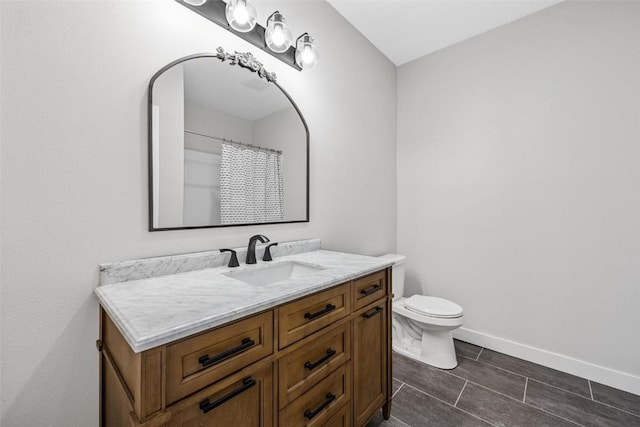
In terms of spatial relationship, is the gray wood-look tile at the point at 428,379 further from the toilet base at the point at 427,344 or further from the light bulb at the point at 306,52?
the light bulb at the point at 306,52

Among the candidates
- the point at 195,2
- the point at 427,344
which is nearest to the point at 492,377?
the point at 427,344

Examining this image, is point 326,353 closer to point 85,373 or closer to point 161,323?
point 161,323

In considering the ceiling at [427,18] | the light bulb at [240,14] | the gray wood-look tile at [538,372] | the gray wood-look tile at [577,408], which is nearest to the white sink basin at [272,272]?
the light bulb at [240,14]

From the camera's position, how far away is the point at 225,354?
757 mm

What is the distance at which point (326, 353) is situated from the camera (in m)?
1.10

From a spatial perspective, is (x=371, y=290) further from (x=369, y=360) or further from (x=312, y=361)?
(x=312, y=361)

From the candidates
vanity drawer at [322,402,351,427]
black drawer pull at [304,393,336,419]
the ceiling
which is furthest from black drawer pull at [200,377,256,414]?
the ceiling

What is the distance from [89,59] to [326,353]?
1459 mm

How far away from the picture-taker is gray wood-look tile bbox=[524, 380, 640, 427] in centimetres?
151

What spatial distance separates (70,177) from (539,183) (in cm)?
286

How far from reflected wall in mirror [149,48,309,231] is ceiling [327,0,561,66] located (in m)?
1.10

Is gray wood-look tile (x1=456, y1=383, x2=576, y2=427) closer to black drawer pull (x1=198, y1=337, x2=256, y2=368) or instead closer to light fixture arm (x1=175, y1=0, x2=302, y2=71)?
black drawer pull (x1=198, y1=337, x2=256, y2=368)

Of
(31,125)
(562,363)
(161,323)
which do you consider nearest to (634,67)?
(562,363)

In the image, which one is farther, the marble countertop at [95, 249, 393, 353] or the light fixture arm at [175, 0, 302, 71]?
the light fixture arm at [175, 0, 302, 71]
